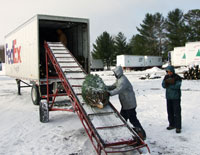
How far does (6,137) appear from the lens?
18.9 feet

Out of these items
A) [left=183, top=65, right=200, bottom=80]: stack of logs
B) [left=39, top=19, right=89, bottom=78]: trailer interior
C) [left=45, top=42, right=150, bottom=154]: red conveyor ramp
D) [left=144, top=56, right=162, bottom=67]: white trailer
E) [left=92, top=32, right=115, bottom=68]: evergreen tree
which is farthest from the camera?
[left=92, top=32, right=115, bottom=68]: evergreen tree

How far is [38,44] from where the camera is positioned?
850cm

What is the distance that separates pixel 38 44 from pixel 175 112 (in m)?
5.76

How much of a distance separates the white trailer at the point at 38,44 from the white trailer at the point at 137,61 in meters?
28.8

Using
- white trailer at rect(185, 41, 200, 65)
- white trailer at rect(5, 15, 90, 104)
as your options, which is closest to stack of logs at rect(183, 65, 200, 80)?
white trailer at rect(185, 41, 200, 65)

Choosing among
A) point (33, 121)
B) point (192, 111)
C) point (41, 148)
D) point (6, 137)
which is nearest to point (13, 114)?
point (33, 121)

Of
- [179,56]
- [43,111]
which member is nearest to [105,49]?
[179,56]

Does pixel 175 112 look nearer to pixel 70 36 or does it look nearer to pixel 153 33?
pixel 70 36

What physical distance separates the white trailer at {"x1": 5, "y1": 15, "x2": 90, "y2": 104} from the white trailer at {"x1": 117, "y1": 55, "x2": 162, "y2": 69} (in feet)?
94.4

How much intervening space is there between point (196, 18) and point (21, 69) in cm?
4854

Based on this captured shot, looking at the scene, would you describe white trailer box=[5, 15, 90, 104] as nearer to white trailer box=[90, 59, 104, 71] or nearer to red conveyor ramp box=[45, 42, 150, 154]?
red conveyor ramp box=[45, 42, 150, 154]

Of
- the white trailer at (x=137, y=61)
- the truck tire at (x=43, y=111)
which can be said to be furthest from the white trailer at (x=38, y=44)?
the white trailer at (x=137, y=61)

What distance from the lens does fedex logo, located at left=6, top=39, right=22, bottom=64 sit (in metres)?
11.4

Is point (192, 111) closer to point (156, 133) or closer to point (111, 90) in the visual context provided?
point (156, 133)
